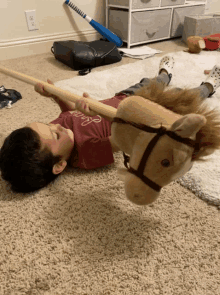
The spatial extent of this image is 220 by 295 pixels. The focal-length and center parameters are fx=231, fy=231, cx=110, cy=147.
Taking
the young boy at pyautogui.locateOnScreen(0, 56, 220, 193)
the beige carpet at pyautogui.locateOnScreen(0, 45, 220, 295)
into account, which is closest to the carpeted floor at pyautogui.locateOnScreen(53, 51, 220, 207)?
the beige carpet at pyautogui.locateOnScreen(0, 45, 220, 295)

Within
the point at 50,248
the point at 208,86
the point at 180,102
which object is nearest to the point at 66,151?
the point at 50,248

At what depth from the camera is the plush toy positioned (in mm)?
1839

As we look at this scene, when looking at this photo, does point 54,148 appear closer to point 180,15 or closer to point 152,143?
point 152,143

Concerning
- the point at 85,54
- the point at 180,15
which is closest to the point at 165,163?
the point at 85,54

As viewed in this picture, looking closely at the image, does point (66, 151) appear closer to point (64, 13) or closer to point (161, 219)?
point (161, 219)

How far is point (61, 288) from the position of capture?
519mm

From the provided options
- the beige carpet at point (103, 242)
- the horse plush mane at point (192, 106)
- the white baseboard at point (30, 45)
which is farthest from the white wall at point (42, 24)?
the horse plush mane at point (192, 106)

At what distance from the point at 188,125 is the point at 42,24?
1.88 m

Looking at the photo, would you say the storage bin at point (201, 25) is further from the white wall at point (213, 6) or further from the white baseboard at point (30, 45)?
the white baseboard at point (30, 45)

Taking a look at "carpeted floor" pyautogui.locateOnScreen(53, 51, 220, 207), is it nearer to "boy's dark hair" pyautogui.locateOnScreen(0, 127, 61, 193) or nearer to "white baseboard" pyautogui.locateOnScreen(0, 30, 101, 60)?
"boy's dark hair" pyautogui.locateOnScreen(0, 127, 61, 193)

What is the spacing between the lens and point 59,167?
30.8 inches

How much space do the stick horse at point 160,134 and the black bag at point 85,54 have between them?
1166 mm

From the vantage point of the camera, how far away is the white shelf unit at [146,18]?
6.23 ft

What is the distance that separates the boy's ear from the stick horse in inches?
12.8
